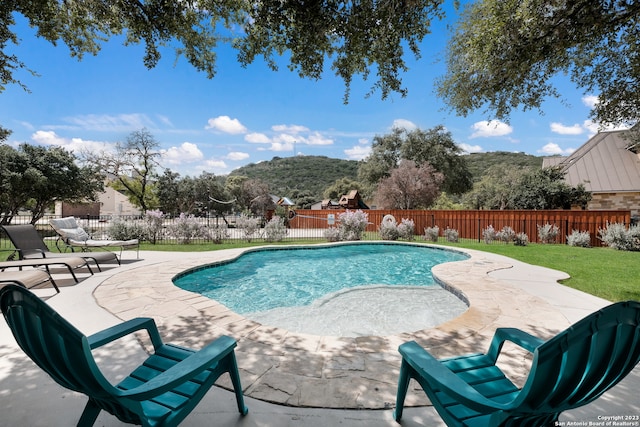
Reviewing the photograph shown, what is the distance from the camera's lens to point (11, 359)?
8.80ft

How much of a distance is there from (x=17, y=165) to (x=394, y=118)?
91.9 feet

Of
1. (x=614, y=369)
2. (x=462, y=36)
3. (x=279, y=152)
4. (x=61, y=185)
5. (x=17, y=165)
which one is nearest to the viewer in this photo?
(x=614, y=369)

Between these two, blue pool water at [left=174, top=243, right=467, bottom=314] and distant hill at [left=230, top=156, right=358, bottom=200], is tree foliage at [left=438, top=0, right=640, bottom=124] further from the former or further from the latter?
distant hill at [left=230, top=156, right=358, bottom=200]

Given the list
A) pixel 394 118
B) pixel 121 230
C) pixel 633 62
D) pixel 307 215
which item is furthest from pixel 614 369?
pixel 394 118

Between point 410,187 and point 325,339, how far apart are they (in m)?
21.1

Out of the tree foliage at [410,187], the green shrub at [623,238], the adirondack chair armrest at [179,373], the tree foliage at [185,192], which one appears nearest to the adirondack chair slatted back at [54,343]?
the adirondack chair armrest at [179,373]

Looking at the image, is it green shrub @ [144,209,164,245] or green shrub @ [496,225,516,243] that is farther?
green shrub @ [496,225,516,243]

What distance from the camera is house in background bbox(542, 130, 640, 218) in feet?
57.2

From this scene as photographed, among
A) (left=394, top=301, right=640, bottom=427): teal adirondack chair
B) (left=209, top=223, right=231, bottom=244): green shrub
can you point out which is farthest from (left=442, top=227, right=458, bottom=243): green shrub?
(left=394, top=301, right=640, bottom=427): teal adirondack chair

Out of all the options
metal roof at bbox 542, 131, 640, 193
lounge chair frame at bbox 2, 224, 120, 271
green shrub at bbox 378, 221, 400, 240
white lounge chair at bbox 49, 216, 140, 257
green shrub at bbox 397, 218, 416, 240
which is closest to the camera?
lounge chair frame at bbox 2, 224, 120, 271

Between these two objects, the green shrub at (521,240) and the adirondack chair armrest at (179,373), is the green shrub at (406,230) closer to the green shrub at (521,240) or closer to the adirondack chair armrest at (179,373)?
the green shrub at (521,240)

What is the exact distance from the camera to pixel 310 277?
25.5 feet

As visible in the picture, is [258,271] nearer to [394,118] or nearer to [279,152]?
[394,118]

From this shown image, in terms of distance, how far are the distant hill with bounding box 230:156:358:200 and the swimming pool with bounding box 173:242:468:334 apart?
2076 inches
